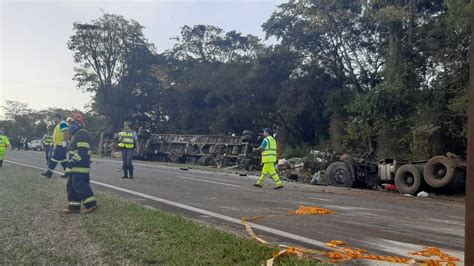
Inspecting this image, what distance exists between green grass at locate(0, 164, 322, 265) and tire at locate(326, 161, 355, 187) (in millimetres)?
9112

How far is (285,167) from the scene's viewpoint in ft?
64.5

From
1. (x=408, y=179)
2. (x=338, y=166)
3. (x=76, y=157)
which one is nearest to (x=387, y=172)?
(x=408, y=179)

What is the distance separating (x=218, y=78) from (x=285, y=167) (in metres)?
19.4

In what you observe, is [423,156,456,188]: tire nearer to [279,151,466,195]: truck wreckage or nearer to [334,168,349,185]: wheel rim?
[279,151,466,195]: truck wreckage

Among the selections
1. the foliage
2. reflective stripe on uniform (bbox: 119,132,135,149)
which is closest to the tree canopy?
the foliage

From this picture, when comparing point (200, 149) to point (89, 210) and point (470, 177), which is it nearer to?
point (89, 210)

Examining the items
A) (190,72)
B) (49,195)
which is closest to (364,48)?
(190,72)

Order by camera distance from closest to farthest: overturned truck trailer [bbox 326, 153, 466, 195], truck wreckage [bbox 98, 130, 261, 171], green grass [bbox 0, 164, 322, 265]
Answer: green grass [bbox 0, 164, 322, 265]
overturned truck trailer [bbox 326, 153, 466, 195]
truck wreckage [bbox 98, 130, 261, 171]

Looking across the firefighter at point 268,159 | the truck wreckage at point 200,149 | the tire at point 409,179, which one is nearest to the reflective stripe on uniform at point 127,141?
the firefighter at point 268,159

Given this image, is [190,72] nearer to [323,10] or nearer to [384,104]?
[323,10]

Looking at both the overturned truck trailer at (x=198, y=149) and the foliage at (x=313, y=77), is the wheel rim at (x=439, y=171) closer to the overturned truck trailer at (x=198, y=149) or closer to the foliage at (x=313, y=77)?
the foliage at (x=313, y=77)

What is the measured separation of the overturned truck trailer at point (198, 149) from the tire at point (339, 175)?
928 centimetres

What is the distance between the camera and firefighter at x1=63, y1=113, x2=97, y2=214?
7.28 m

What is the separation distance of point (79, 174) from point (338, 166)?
32.6 ft
